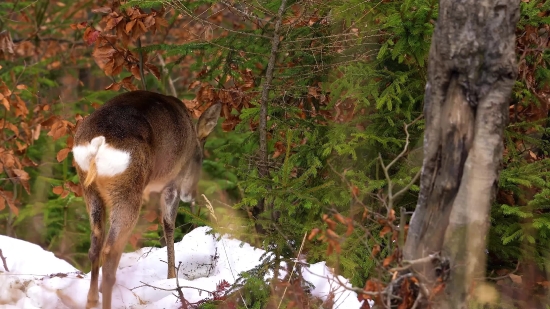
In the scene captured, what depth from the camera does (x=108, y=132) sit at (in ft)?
17.1

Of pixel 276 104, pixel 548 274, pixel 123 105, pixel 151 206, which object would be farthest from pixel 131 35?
pixel 548 274

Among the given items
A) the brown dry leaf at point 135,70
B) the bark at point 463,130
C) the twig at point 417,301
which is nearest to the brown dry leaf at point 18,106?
the brown dry leaf at point 135,70

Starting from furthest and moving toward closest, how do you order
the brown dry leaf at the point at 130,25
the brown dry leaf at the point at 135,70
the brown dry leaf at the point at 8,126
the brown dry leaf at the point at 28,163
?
1. the brown dry leaf at the point at 8,126
2. the brown dry leaf at the point at 28,163
3. the brown dry leaf at the point at 135,70
4. the brown dry leaf at the point at 130,25

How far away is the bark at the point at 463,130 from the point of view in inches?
131

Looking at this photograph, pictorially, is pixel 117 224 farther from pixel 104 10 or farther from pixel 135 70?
pixel 135 70

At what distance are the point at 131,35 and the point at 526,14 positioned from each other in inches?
135

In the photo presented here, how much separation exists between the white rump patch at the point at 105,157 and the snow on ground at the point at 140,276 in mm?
874

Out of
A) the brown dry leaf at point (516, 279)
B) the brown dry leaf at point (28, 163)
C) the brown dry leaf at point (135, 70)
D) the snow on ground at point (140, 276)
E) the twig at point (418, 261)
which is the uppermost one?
the twig at point (418, 261)

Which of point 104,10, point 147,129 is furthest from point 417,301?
point 104,10

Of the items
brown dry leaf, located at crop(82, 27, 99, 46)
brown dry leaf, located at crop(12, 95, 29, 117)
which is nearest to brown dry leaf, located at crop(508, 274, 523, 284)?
brown dry leaf, located at crop(82, 27, 99, 46)

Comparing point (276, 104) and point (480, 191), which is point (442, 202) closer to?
point (480, 191)

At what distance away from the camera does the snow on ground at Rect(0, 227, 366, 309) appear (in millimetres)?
5219

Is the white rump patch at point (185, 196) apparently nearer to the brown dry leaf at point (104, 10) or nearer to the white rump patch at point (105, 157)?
the brown dry leaf at point (104, 10)

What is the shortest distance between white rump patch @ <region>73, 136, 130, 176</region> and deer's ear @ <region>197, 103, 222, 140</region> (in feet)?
6.05
